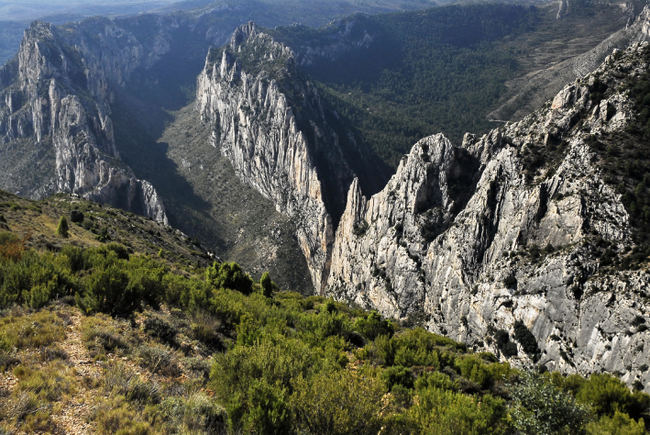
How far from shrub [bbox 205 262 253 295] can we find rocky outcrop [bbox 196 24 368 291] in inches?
2678

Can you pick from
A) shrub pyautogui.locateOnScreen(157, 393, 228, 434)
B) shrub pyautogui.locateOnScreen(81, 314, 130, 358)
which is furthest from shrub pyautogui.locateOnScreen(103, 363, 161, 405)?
shrub pyautogui.locateOnScreen(81, 314, 130, 358)

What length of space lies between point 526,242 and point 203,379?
159ft

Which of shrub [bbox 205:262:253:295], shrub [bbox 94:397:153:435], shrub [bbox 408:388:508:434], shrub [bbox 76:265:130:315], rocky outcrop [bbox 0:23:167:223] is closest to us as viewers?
shrub [bbox 94:397:153:435]

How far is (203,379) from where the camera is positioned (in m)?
15.9

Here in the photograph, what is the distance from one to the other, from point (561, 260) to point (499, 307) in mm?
10285

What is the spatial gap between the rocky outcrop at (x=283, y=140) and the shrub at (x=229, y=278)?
223 ft

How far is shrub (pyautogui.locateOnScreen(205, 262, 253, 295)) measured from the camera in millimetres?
40303

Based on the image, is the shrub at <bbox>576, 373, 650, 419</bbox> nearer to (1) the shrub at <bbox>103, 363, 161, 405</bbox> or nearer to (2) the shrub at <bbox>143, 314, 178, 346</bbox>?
(1) the shrub at <bbox>103, 363, 161, 405</bbox>

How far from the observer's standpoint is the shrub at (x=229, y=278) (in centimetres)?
4030

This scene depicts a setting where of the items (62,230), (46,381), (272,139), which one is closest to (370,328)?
(46,381)

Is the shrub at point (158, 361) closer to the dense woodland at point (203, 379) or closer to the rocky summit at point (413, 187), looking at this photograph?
the dense woodland at point (203, 379)

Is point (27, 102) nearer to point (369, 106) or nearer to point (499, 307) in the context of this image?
point (369, 106)

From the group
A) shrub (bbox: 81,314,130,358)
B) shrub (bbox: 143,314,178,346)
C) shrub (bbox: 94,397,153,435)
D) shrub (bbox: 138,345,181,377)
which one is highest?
shrub (bbox: 94,397,153,435)

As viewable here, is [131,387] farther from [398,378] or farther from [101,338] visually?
[398,378]
